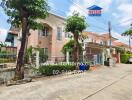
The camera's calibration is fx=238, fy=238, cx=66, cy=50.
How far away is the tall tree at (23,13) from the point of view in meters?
15.5

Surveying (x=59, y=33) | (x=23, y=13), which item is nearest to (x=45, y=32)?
(x=59, y=33)

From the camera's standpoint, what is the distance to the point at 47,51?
3145 cm

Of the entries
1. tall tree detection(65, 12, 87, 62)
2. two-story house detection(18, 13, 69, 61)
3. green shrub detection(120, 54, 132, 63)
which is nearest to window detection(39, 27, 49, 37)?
two-story house detection(18, 13, 69, 61)

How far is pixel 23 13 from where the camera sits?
15.8m

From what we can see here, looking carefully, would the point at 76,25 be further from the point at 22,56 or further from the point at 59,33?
the point at 22,56

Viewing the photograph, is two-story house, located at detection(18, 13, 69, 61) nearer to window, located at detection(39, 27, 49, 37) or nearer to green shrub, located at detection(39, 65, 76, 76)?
window, located at detection(39, 27, 49, 37)

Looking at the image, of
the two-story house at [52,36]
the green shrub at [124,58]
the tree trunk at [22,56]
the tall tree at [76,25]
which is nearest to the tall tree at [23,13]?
the tree trunk at [22,56]

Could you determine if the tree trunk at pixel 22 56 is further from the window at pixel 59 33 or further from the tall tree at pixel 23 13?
the window at pixel 59 33

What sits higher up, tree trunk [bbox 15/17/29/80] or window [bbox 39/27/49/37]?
window [bbox 39/27/49/37]

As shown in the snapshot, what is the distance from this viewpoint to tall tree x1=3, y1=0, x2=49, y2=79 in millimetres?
15547

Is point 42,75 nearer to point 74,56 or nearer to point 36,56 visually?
point 36,56

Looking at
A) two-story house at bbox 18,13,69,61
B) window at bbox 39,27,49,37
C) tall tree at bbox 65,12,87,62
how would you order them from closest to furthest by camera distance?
tall tree at bbox 65,12,87,62 → two-story house at bbox 18,13,69,61 → window at bbox 39,27,49,37

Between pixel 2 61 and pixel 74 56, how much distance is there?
10101mm

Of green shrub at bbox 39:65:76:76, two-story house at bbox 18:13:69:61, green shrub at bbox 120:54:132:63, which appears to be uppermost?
two-story house at bbox 18:13:69:61
